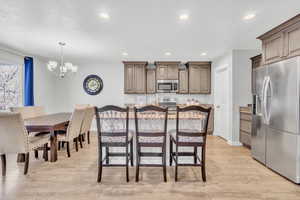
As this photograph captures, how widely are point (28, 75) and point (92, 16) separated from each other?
3.66m

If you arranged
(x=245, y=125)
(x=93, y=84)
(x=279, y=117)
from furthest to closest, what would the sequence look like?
(x=93, y=84) < (x=245, y=125) < (x=279, y=117)

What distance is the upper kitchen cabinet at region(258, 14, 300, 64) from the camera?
2.52 metres

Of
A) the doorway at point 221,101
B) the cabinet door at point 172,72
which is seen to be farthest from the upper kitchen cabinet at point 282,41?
the cabinet door at point 172,72

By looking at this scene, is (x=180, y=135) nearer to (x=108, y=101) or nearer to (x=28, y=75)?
(x=108, y=101)

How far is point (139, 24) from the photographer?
2.86 metres

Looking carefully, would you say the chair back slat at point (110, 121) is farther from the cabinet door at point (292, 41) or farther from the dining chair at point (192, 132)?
the cabinet door at point (292, 41)

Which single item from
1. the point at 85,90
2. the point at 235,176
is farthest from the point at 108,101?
the point at 235,176

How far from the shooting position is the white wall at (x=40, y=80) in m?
4.47

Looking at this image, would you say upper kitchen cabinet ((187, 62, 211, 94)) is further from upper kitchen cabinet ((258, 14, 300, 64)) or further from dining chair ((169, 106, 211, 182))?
dining chair ((169, 106, 211, 182))

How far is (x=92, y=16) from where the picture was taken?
2561 mm

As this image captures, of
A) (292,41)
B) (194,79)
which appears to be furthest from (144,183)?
(194,79)

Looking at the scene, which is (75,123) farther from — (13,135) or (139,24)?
(139,24)

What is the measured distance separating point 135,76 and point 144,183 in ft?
13.0

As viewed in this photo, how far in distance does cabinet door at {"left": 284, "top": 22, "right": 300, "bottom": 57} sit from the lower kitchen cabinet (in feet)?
5.35
